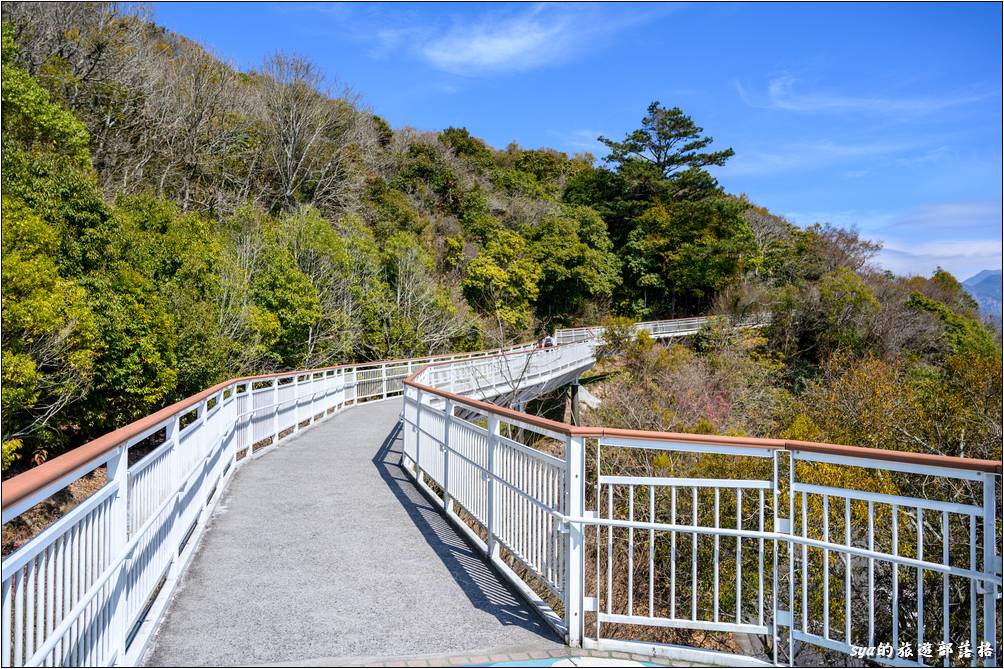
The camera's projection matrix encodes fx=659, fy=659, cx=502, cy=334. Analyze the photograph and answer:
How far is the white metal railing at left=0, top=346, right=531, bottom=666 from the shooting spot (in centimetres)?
219

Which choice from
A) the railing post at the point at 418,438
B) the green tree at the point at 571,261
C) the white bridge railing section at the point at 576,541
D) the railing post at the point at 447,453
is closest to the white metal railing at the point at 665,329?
the green tree at the point at 571,261

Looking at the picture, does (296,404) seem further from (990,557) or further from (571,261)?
(571,261)

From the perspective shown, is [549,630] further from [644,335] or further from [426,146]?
[426,146]

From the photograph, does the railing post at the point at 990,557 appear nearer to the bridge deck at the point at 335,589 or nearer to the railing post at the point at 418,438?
the bridge deck at the point at 335,589

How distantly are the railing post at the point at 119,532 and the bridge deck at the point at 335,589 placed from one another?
302 mm

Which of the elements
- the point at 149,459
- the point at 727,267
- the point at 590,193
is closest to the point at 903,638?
the point at 149,459

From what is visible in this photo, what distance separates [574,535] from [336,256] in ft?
83.4

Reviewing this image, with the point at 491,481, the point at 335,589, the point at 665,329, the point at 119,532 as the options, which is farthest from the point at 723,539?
the point at 665,329

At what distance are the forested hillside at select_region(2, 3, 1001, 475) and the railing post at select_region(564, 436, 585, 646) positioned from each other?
39.8 ft

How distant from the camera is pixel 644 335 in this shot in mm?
33250

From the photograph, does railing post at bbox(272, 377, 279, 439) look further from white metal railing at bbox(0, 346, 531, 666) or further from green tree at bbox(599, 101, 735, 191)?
green tree at bbox(599, 101, 735, 191)

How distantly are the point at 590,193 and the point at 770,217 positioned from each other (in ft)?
61.6

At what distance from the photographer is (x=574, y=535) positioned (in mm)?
3818

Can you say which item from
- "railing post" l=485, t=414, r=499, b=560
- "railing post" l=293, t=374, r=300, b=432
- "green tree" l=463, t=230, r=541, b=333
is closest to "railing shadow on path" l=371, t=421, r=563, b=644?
"railing post" l=485, t=414, r=499, b=560
